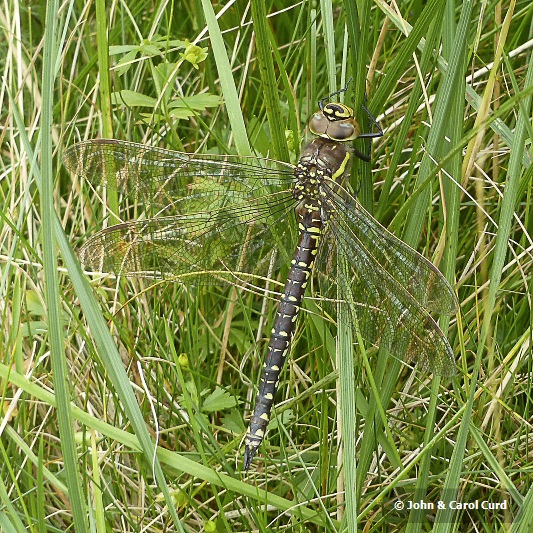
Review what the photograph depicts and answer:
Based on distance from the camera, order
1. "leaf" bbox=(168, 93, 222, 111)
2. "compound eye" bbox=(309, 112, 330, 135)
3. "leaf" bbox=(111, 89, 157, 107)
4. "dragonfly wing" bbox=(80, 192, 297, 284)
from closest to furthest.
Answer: "compound eye" bbox=(309, 112, 330, 135) → "dragonfly wing" bbox=(80, 192, 297, 284) → "leaf" bbox=(168, 93, 222, 111) → "leaf" bbox=(111, 89, 157, 107)

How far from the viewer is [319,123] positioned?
2.22 meters

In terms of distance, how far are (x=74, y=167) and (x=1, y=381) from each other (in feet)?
2.57

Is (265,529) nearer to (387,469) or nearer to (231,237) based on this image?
(387,469)

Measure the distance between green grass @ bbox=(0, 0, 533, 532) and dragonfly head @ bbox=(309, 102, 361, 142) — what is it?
2.4 inches

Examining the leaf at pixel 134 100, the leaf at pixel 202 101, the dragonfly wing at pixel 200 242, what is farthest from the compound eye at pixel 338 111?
the leaf at pixel 134 100

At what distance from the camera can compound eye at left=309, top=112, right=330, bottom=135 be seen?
2211 mm

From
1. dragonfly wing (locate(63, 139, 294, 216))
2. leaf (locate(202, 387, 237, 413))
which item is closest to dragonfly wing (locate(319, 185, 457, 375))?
dragonfly wing (locate(63, 139, 294, 216))

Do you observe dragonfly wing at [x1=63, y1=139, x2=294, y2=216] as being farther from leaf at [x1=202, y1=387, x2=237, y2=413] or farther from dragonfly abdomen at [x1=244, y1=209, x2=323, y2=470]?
leaf at [x1=202, y1=387, x2=237, y2=413]

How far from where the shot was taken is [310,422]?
2443mm

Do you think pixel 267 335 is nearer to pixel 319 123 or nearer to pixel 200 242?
pixel 200 242

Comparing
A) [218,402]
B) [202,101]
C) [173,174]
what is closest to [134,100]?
[202,101]

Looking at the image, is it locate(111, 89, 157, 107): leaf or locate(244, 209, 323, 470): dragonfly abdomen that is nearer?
locate(244, 209, 323, 470): dragonfly abdomen

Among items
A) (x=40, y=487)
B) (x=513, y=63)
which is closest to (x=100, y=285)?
(x=40, y=487)

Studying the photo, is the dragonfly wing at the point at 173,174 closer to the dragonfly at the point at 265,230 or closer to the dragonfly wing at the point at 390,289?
the dragonfly at the point at 265,230
